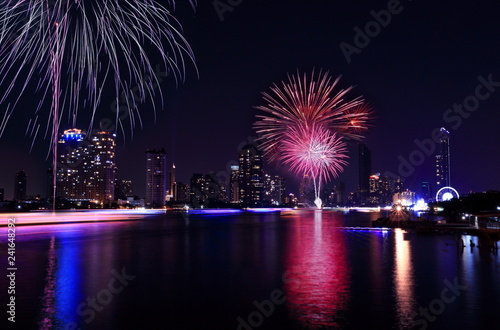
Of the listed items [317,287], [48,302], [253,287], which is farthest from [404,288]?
[48,302]

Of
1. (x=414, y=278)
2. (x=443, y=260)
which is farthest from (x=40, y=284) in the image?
(x=443, y=260)

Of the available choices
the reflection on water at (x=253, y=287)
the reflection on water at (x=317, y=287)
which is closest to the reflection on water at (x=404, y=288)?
the reflection on water at (x=253, y=287)

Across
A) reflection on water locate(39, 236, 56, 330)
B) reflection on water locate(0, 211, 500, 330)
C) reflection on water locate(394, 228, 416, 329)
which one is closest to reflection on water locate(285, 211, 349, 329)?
reflection on water locate(0, 211, 500, 330)

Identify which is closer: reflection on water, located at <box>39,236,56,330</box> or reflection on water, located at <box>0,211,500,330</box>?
reflection on water, located at <box>39,236,56,330</box>

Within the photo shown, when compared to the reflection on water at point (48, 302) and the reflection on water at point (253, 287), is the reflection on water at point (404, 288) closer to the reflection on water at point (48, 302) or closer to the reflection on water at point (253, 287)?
the reflection on water at point (253, 287)

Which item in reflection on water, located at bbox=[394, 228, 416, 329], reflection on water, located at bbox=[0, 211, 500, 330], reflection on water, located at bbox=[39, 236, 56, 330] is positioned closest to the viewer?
reflection on water, located at bbox=[39, 236, 56, 330]

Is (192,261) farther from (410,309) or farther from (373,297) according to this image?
(410,309)

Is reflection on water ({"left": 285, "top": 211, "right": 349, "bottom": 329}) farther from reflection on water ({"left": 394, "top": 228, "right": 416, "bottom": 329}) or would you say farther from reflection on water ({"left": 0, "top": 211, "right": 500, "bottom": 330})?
reflection on water ({"left": 394, "top": 228, "right": 416, "bottom": 329})

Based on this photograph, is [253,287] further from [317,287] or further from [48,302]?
[48,302]
